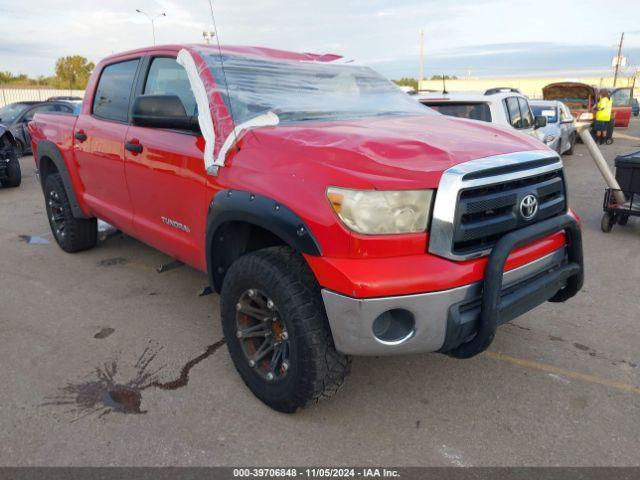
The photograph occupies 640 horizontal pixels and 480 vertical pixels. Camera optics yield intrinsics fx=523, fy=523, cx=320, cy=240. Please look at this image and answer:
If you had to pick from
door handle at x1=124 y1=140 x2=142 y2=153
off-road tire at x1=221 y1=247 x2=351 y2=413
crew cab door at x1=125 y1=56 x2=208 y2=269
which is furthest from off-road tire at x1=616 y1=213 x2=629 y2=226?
door handle at x1=124 y1=140 x2=142 y2=153

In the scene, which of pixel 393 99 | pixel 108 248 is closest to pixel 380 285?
pixel 393 99

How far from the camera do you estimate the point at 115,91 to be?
170 inches

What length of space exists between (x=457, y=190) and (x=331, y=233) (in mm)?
575

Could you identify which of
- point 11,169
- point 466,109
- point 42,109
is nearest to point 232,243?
point 466,109

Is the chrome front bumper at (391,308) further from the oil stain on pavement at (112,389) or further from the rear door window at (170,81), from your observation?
the rear door window at (170,81)

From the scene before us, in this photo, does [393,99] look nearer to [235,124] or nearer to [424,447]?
[235,124]

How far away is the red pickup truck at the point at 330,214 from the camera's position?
2250 millimetres

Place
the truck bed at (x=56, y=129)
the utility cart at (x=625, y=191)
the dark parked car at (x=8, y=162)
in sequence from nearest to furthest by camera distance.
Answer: the truck bed at (x=56, y=129), the utility cart at (x=625, y=191), the dark parked car at (x=8, y=162)

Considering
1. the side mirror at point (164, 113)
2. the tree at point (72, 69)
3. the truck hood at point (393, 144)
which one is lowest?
the truck hood at point (393, 144)

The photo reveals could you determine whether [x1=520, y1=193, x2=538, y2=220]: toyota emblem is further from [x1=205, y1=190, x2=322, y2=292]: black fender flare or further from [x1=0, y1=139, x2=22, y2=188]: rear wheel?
[x1=0, y1=139, x2=22, y2=188]: rear wheel

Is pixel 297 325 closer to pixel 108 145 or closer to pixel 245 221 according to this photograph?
pixel 245 221

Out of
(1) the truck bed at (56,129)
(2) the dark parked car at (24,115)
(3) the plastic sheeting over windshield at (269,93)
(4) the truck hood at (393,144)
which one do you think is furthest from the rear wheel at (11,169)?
(4) the truck hood at (393,144)

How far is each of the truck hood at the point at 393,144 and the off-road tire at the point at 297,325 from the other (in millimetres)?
539

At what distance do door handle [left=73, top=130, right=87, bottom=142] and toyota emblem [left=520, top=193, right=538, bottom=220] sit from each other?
362cm
